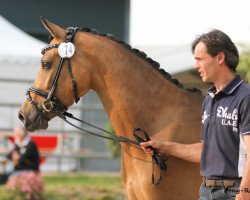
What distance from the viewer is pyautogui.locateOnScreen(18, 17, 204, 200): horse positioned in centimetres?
520

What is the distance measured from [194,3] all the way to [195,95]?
9118mm

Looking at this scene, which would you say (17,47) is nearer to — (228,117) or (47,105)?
(47,105)

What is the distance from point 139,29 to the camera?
15.0 m

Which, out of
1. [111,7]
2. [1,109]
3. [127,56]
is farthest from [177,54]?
[127,56]

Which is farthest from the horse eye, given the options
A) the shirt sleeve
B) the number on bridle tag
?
the shirt sleeve

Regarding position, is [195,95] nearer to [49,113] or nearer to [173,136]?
[173,136]

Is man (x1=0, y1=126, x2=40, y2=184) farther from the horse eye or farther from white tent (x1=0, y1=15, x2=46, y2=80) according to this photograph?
the horse eye

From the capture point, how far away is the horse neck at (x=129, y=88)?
525 centimetres

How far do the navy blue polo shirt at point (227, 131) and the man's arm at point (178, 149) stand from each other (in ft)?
2.18

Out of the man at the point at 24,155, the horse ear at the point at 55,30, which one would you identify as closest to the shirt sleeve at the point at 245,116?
the horse ear at the point at 55,30

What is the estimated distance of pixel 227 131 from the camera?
157 inches

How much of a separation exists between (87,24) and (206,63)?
14.0 m

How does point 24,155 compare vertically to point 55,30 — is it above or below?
below

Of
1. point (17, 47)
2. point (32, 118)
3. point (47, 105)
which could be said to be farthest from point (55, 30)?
point (17, 47)
